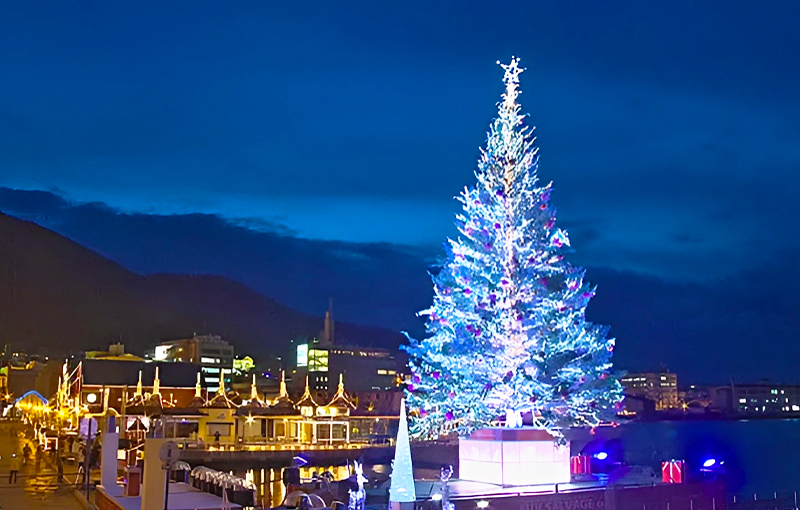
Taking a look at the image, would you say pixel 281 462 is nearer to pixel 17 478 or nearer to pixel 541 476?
pixel 17 478

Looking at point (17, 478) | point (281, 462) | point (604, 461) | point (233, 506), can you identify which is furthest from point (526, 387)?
point (281, 462)

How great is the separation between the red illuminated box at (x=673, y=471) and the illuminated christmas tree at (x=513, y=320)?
2.62 meters

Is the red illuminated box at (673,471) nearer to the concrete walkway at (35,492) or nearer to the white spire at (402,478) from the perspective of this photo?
the white spire at (402,478)

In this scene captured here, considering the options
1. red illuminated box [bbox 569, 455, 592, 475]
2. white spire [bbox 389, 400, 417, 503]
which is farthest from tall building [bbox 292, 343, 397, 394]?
white spire [bbox 389, 400, 417, 503]

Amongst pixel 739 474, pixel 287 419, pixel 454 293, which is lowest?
pixel 739 474

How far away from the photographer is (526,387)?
88.4ft

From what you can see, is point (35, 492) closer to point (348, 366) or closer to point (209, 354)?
point (209, 354)

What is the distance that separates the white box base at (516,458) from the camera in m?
25.9

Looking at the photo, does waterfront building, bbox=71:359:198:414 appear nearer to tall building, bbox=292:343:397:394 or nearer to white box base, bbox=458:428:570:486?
white box base, bbox=458:428:570:486

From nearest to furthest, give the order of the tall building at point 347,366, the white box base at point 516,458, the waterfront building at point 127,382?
the white box base at point 516,458
the waterfront building at point 127,382
the tall building at point 347,366

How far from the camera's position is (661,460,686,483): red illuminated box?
88.7 ft

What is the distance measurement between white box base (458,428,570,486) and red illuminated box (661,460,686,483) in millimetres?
3205

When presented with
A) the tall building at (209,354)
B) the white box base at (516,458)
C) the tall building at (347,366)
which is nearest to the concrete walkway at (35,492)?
the white box base at (516,458)

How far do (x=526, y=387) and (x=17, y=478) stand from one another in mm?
17913
